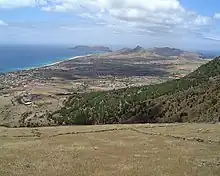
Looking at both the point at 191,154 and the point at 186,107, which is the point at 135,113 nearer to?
the point at 186,107

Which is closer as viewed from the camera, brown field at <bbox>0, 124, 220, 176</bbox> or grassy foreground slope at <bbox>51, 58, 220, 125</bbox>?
brown field at <bbox>0, 124, 220, 176</bbox>

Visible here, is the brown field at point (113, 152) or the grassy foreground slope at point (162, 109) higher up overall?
the brown field at point (113, 152)

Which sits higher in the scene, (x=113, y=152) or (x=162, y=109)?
(x=113, y=152)

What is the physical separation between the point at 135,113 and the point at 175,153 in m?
61.3

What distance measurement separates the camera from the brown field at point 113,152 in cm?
2362

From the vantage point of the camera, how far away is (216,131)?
126 feet

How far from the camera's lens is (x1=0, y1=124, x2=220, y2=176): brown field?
930 inches

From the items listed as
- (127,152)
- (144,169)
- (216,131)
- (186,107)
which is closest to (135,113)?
(186,107)

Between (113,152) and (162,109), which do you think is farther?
(162,109)

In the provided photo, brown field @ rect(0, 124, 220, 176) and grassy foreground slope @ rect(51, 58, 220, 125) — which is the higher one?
brown field @ rect(0, 124, 220, 176)

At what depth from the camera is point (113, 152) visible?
29.5 m

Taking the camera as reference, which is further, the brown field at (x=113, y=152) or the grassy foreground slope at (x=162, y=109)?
the grassy foreground slope at (x=162, y=109)

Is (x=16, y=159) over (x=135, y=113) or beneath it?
over

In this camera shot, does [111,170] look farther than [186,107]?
No
